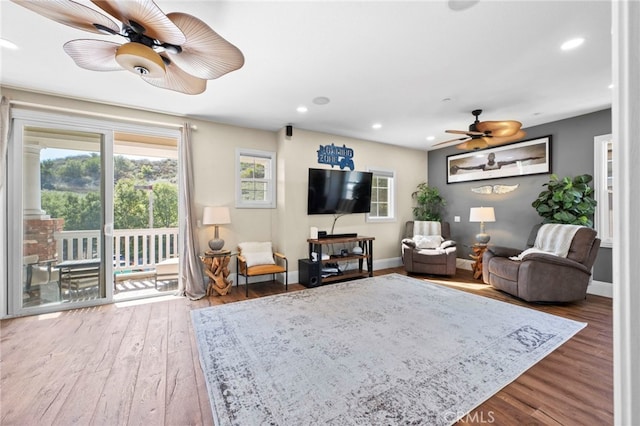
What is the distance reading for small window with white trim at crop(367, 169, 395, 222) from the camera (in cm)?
607

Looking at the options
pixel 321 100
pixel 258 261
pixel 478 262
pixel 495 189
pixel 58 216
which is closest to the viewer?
pixel 58 216

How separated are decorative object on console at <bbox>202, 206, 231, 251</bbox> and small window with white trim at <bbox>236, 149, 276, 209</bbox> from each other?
49cm

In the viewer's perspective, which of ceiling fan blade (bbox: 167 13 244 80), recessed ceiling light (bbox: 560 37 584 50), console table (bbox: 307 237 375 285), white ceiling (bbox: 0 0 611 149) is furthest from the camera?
console table (bbox: 307 237 375 285)

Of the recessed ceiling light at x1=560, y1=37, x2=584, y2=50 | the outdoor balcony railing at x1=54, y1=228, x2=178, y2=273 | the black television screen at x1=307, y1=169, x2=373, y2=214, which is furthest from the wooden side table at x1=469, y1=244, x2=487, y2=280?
the outdoor balcony railing at x1=54, y1=228, x2=178, y2=273

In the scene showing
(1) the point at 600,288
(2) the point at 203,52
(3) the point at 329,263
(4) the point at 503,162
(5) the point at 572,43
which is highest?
(5) the point at 572,43

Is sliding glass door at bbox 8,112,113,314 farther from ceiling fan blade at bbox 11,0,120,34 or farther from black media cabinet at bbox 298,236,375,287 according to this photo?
black media cabinet at bbox 298,236,375,287

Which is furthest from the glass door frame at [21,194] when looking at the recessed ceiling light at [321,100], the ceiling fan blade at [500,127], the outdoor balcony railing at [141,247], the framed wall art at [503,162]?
the framed wall art at [503,162]

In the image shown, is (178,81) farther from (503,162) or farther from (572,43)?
(503,162)

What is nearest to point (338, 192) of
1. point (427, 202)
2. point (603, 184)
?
point (427, 202)

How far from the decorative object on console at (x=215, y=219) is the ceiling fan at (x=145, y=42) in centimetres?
229

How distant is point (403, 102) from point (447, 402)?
11.1 feet

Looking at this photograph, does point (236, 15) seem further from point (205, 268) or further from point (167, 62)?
point (205, 268)

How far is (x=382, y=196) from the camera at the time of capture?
245 inches

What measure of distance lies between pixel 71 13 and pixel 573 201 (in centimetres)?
579
